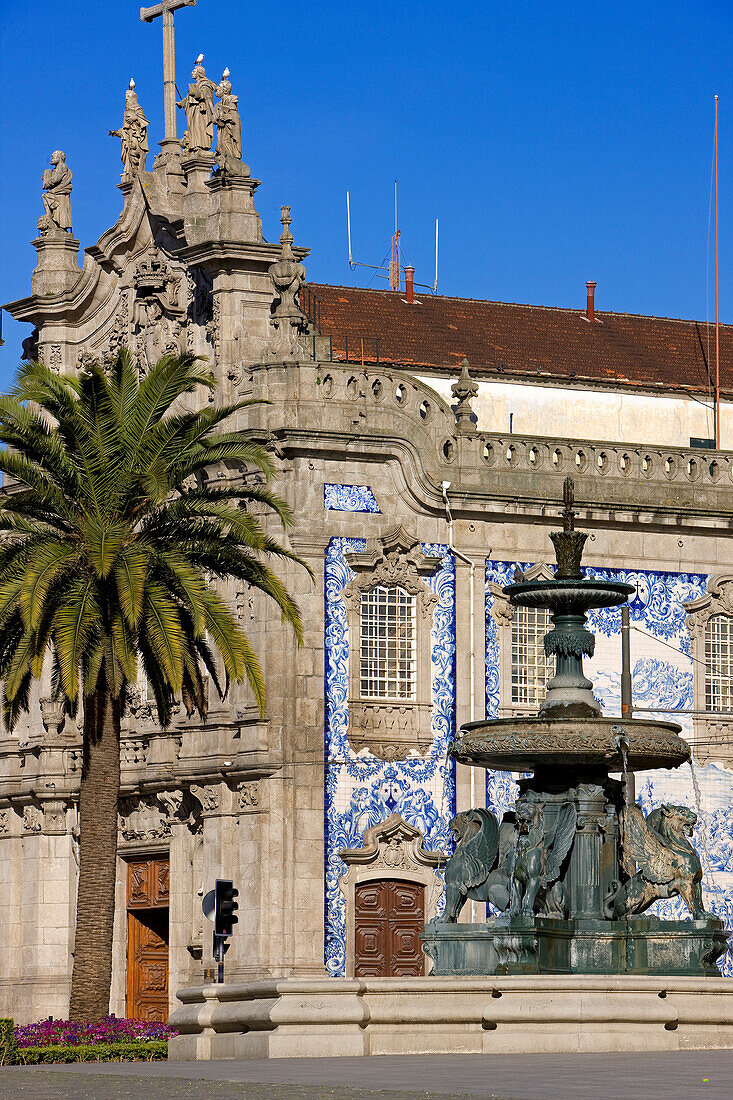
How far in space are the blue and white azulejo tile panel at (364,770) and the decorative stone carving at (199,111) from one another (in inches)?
339

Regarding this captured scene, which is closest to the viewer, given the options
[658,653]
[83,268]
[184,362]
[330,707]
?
[184,362]

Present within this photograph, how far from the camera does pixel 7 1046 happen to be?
1281 inches

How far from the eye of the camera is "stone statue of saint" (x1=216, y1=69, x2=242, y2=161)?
4609 cm

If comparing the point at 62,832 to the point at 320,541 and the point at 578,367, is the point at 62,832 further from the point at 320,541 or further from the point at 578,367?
the point at 578,367

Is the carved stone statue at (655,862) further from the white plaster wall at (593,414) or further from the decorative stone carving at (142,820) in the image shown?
the white plaster wall at (593,414)

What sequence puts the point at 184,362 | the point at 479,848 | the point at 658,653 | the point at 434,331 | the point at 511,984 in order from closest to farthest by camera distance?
the point at 511,984, the point at 479,848, the point at 184,362, the point at 658,653, the point at 434,331

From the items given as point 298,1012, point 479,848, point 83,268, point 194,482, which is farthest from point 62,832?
point 298,1012

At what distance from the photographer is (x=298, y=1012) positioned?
24.8m

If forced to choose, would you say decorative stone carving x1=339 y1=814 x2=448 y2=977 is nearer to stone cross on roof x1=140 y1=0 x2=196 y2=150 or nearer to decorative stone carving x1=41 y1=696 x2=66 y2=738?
decorative stone carving x1=41 y1=696 x2=66 y2=738

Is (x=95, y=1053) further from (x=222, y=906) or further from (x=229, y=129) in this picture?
(x=229, y=129)

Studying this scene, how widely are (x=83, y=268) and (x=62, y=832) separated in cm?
1106

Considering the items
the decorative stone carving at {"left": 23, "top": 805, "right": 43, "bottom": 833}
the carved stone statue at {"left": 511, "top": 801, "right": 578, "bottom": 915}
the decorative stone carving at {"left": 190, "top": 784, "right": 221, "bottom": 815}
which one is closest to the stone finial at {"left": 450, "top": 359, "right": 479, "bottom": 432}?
the decorative stone carving at {"left": 190, "top": 784, "right": 221, "bottom": 815}

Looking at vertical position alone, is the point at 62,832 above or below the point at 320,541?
below

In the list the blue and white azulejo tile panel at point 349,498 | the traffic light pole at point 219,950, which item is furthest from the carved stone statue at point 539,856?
the blue and white azulejo tile panel at point 349,498
